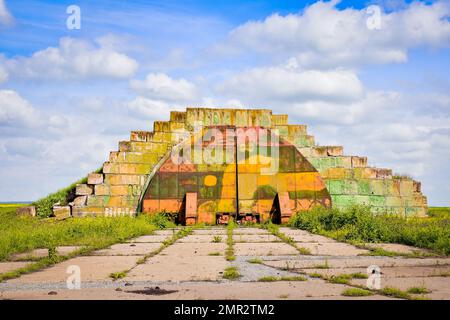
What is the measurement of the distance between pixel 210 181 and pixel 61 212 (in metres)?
4.23

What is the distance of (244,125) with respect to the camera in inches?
574

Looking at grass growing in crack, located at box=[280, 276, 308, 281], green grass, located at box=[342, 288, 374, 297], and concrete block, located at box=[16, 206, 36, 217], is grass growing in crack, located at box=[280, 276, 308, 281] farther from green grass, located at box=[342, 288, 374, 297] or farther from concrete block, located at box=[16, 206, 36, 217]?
concrete block, located at box=[16, 206, 36, 217]

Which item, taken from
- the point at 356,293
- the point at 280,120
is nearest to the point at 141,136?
the point at 280,120

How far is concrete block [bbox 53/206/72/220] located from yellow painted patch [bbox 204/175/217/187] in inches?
155

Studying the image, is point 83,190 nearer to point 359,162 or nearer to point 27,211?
point 27,211

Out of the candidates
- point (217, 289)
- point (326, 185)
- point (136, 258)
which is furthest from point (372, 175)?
point (217, 289)

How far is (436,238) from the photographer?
7473 mm

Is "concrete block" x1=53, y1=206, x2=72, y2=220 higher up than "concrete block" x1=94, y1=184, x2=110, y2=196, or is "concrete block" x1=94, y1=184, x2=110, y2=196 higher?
"concrete block" x1=94, y1=184, x2=110, y2=196

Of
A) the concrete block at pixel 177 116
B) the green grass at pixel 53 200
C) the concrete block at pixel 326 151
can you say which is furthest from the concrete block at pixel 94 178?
the concrete block at pixel 326 151

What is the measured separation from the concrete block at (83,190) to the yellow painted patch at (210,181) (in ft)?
10.9

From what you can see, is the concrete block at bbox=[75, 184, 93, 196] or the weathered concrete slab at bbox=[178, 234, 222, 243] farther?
the concrete block at bbox=[75, 184, 93, 196]

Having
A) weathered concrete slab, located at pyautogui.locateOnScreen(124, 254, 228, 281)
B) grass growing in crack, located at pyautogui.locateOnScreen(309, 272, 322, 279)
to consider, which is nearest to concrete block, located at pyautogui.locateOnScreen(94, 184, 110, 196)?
weathered concrete slab, located at pyautogui.locateOnScreen(124, 254, 228, 281)

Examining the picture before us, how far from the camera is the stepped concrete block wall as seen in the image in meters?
13.3

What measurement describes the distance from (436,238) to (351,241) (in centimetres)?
136
